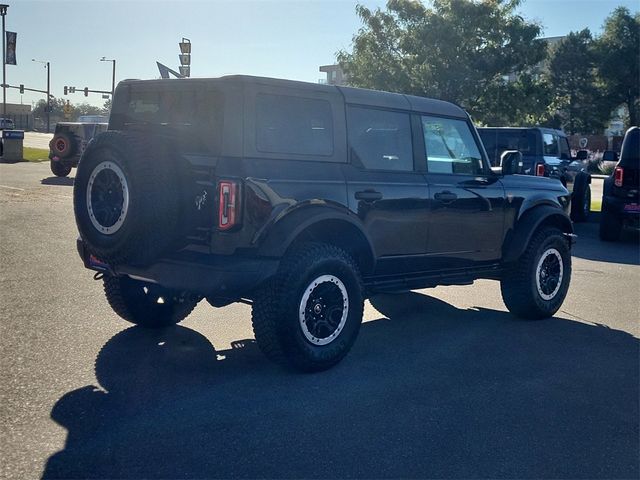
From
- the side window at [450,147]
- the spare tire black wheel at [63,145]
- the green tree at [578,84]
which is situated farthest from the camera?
the green tree at [578,84]

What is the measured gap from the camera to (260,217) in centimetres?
485

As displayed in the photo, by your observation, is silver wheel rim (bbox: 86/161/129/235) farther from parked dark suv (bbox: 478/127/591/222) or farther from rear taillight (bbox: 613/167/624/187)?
parked dark suv (bbox: 478/127/591/222)

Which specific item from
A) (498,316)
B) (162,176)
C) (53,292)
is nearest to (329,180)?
(162,176)

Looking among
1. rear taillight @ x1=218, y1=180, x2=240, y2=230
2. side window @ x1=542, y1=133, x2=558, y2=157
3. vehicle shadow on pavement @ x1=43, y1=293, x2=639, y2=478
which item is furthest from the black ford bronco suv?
side window @ x1=542, y1=133, x2=558, y2=157

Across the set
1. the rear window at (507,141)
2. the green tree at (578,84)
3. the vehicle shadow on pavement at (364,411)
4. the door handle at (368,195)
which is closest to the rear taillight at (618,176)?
the rear window at (507,141)

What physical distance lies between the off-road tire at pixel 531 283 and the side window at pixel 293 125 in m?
2.56

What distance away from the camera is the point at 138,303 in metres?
6.05

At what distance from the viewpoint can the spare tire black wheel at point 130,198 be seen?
465 centimetres

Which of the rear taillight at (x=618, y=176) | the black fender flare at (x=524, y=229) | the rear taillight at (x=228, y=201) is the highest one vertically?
the rear taillight at (x=618, y=176)

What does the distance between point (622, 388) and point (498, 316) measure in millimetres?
2266

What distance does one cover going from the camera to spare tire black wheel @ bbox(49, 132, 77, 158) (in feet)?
73.1

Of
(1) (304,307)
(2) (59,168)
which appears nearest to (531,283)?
(1) (304,307)

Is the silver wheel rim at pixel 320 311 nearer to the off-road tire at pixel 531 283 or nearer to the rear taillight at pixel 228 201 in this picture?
the rear taillight at pixel 228 201

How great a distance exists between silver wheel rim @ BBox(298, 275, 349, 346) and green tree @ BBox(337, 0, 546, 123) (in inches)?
885
